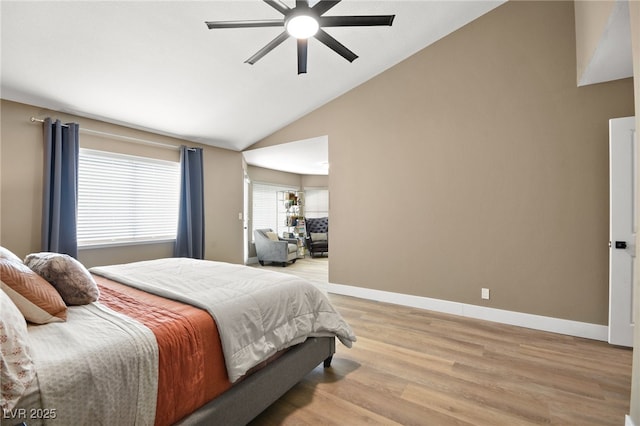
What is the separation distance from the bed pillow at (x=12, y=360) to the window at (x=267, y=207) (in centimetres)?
592

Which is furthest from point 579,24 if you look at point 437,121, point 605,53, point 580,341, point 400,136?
point 580,341

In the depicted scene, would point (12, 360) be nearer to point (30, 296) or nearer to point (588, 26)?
point (30, 296)

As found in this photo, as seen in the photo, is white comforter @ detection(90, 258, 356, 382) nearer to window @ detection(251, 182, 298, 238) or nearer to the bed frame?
the bed frame

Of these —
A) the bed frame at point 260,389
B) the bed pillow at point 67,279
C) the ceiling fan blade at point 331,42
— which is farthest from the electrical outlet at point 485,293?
the bed pillow at point 67,279

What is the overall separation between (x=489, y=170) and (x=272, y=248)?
4.50 m

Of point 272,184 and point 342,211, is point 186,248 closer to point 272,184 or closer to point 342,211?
point 342,211

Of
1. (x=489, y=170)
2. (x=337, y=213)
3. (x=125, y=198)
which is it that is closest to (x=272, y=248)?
(x=337, y=213)

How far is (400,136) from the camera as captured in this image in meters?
3.73

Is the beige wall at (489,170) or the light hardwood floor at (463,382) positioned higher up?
the beige wall at (489,170)

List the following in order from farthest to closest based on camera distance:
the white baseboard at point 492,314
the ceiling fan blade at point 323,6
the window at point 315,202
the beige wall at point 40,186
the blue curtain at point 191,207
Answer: the window at point 315,202 < the blue curtain at point 191,207 < the beige wall at point 40,186 < the white baseboard at point 492,314 < the ceiling fan blade at point 323,6

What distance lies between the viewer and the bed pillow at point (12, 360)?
810 mm

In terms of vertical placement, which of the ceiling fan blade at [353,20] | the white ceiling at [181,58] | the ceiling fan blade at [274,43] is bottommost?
the ceiling fan blade at [274,43]

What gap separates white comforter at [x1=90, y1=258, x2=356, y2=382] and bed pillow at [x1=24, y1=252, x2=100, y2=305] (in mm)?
323

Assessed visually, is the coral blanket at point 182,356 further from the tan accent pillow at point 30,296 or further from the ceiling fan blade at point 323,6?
the ceiling fan blade at point 323,6
